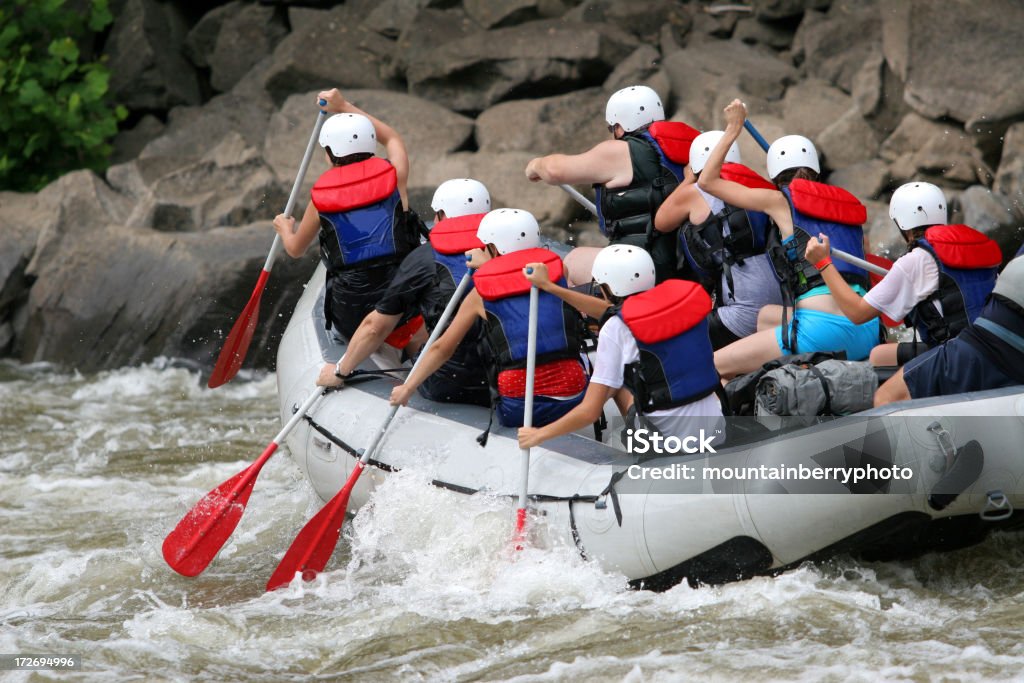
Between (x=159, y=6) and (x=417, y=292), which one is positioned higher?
(x=159, y=6)

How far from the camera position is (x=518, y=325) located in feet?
17.0

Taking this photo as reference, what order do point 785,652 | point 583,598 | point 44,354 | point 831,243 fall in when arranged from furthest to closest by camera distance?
point 44,354
point 831,243
point 583,598
point 785,652

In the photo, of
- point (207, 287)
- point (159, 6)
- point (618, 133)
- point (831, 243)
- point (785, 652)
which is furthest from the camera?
point (159, 6)

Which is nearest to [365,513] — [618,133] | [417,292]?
[417,292]

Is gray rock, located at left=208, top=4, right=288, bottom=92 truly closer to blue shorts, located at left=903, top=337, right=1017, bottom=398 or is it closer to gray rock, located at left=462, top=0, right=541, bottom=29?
gray rock, located at left=462, top=0, right=541, bottom=29

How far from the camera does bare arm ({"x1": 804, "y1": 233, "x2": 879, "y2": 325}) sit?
16.9 feet

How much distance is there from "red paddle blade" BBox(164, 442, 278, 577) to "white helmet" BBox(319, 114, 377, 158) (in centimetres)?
142

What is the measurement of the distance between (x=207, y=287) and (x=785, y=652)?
19.6 ft

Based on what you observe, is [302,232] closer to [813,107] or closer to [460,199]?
[460,199]

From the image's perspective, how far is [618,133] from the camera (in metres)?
6.18

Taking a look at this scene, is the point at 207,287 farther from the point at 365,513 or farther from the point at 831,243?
the point at 831,243

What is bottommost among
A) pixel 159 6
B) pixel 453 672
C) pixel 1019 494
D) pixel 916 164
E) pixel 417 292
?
pixel 453 672

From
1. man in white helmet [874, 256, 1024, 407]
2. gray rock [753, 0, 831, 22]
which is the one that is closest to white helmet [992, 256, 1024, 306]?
man in white helmet [874, 256, 1024, 407]

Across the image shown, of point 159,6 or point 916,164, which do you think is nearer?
point 916,164
